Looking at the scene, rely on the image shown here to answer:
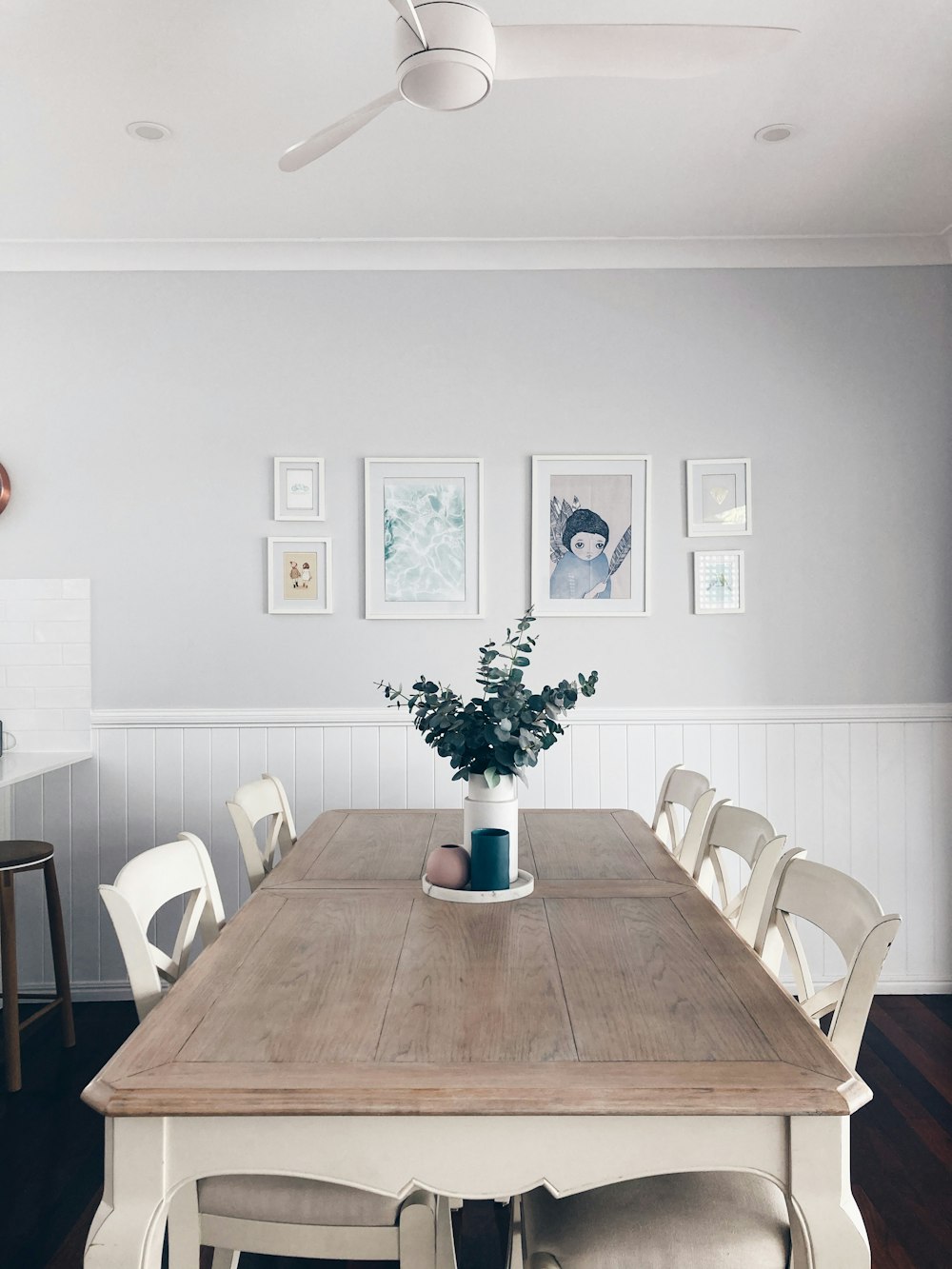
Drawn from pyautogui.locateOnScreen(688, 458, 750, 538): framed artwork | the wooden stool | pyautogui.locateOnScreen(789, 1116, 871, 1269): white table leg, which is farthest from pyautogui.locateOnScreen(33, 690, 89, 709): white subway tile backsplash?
pyautogui.locateOnScreen(789, 1116, 871, 1269): white table leg

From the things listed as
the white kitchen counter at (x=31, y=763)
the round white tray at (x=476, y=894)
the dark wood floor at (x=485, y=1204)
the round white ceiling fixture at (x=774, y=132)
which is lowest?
the dark wood floor at (x=485, y=1204)

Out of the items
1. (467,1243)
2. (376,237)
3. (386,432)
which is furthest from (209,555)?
(467,1243)

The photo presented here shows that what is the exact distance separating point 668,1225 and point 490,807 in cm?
83

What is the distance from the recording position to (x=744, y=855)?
2062 mm

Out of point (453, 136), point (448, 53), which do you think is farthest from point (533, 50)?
point (453, 136)

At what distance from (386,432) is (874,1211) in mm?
2784

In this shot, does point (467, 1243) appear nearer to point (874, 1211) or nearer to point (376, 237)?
point (874, 1211)

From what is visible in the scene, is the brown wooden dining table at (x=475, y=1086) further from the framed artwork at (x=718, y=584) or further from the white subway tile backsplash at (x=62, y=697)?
the white subway tile backsplash at (x=62, y=697)

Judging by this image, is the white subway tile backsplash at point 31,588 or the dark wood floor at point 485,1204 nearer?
the dark wood floor at point 485,1204

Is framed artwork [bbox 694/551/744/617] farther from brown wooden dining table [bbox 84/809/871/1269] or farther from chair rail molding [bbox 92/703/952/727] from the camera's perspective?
brown wooden dining table [bbox 84/809/871/1269]

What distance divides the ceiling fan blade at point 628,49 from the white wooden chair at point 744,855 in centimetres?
146

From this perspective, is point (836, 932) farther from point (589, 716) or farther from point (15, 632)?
point (15, 632)

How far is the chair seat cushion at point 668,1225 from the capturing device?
126 cm

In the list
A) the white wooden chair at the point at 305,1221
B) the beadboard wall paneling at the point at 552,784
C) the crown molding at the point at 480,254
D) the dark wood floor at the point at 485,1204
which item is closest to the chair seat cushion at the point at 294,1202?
the white wooden chair at the point at 305,1221
